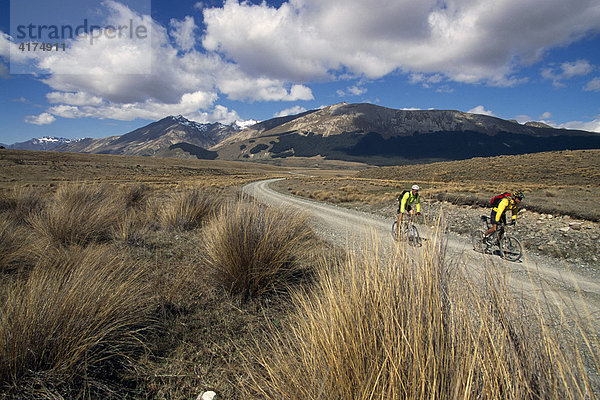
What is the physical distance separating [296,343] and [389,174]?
2661 inches

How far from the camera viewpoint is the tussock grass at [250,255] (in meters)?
3.68

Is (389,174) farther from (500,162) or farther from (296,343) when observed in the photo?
(296,343)

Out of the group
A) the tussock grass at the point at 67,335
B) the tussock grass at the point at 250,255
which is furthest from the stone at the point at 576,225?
the tussock grass at the point at 67,335

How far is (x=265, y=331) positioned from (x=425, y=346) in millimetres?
1716

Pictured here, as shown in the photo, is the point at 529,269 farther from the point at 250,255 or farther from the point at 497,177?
the point at 497,177

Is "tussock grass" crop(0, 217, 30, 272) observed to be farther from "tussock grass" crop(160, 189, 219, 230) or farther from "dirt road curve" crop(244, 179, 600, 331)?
"dirt road curve" crop(244, 179, 600, 331)

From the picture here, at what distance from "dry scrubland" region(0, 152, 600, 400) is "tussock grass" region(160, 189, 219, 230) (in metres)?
2.80

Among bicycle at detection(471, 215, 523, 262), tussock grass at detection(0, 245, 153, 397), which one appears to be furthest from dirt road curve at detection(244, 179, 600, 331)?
tussock grass at detection(0, 245, 153, 397)

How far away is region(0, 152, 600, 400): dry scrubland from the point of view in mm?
1254

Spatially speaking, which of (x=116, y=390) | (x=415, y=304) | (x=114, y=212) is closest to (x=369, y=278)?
(x=415, y=304)

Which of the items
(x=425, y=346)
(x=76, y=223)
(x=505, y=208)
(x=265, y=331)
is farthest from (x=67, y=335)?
(x=505, y=208)

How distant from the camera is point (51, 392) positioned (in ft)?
6.06

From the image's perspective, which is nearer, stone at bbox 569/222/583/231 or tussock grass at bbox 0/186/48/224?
tussock grass at bbox 0/186/48/224

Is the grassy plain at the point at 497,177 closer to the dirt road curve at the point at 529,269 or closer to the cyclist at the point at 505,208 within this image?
the dirt road curve at the point at 529,269
